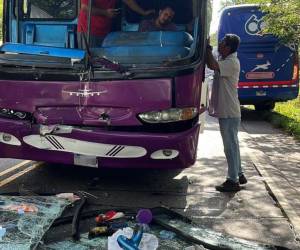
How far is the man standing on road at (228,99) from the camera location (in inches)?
238

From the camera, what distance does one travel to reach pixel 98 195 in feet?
19.3

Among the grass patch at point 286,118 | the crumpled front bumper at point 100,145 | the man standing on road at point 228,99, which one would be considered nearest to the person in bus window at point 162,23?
the man standing on road at point 228,99

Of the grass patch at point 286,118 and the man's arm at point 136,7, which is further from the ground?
the man's arm at point 136,7

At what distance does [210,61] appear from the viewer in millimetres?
5922

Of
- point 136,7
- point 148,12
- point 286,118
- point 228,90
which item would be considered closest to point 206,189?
point 228,90

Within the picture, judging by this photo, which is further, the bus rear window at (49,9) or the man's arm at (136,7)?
the man's arm at (136,7)

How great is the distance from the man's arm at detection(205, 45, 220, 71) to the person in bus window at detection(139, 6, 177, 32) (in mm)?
Result: 477

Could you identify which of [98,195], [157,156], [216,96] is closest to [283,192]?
[216,96]

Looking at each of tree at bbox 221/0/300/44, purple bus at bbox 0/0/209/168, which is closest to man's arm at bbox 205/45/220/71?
purple bus at bbox 0/0/209/168

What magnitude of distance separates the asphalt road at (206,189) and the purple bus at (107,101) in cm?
57

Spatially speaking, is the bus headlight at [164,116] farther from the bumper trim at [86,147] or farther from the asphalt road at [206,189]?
the asphalt road at [206,189]

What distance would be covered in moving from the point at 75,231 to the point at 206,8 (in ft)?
9.44

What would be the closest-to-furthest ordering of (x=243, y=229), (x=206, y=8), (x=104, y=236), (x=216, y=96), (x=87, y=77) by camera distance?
(x=104, y=236)
(x=243, y=229)
(x=87, y=77)
(x=206, y=8)
(x=216, y=96)

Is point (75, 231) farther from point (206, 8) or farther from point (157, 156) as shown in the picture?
point (206, 8)
